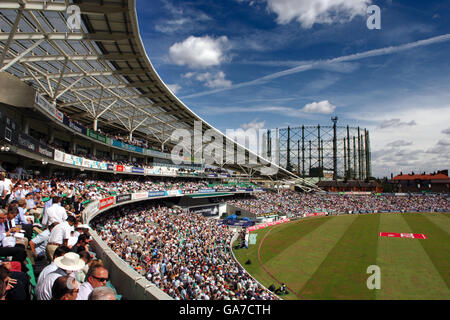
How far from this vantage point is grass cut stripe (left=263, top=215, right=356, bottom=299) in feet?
58.8

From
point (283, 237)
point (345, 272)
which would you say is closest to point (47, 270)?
point (345, 272)

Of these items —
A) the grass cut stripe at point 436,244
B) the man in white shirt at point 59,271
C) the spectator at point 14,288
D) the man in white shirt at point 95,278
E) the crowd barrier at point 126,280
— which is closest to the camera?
the spectator at point 14,288

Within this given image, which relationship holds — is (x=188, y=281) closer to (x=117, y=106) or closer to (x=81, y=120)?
(x=117, y=106)

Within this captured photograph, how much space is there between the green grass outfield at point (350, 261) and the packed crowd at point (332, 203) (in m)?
12.8

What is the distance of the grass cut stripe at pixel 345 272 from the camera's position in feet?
50.4

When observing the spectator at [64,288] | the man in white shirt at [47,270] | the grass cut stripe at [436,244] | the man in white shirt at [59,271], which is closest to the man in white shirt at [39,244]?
the man in white shirt at [47,270]

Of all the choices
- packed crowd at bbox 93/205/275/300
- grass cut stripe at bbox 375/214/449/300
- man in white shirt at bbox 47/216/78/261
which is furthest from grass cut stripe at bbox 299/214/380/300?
man in white shirt at bbox 47/216/78/261

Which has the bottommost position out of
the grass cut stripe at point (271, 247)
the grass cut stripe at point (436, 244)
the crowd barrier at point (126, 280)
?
the grass cut stripe at point (271, 247)

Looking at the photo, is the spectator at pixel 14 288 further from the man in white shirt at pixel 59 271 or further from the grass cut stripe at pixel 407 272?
the grass cut stripe at pixel 407 272

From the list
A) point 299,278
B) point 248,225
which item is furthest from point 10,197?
point 248,225

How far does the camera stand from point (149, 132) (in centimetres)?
4412

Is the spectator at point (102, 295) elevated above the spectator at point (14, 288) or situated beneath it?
elevated above

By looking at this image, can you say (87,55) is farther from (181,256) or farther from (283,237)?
(283,237)

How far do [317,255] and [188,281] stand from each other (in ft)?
47.0
